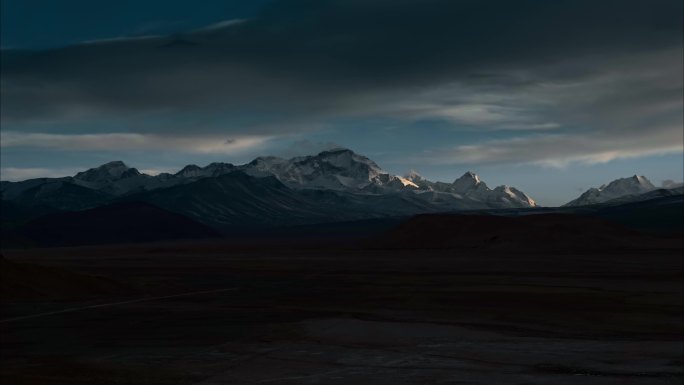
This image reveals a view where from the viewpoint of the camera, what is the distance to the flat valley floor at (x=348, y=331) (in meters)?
25.9

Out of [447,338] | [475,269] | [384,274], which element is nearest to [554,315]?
[447,338]

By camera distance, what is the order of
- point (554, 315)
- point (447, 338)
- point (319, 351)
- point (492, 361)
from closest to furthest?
point (492, 361)
point (319, 351)
point (447, 338)
point (554, 315)

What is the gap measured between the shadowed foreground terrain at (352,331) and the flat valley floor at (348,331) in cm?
9

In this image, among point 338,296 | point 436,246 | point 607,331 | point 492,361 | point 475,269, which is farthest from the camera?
point 436,246

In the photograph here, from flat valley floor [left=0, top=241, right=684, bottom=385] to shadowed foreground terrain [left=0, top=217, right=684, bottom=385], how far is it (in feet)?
0.28

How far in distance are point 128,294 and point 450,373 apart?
1479 inches

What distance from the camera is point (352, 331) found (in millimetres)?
36344

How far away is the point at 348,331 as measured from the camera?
36.3 meters

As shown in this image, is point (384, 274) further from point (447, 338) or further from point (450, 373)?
point (450, 373)

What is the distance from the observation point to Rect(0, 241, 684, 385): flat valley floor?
1018 inches

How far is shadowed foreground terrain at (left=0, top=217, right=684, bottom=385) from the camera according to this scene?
2591cm

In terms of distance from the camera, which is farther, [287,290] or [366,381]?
[287,290]

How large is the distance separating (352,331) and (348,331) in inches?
6.9

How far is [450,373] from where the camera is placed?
83.8 feet
